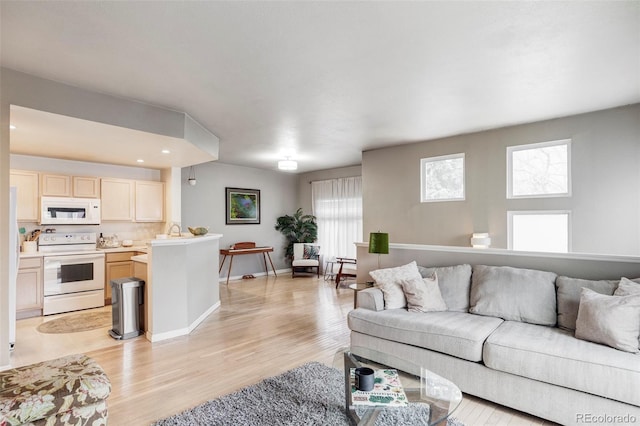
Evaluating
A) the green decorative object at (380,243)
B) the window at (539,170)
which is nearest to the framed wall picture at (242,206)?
the green decorative object at (380,243)

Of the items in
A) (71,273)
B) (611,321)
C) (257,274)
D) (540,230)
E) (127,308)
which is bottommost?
(257,274)

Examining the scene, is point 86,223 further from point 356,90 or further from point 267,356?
point 356,90

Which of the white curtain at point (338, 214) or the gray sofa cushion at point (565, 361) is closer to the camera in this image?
the gray sofa cushion at point (565, 361)

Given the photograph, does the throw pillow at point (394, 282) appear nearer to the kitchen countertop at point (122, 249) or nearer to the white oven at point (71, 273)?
the kitchen countertop at point (122, 249)

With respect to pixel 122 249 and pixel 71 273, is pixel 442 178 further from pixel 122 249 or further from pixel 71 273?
pixel 71 273

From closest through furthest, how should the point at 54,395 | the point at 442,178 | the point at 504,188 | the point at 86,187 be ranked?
1. the point at 54,395
2. the point at 504,188
3. the point at 86,187
4. the point at 442,178

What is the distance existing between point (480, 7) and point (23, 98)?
147 inches

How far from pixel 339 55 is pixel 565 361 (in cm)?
271

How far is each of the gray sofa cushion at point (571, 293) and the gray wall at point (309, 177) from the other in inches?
215

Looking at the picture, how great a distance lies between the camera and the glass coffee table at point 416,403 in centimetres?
177

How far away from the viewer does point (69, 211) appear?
5.13 metres

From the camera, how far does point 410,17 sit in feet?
7.08

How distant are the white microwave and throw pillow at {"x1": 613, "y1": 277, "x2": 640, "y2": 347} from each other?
659 centimetres

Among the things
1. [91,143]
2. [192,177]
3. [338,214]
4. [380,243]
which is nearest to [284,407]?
[380,243]
